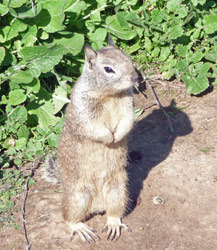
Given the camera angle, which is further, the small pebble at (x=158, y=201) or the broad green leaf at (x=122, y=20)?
the broad green leaf at (x=122, y=20)

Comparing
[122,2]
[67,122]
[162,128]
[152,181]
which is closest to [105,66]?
[67,122]

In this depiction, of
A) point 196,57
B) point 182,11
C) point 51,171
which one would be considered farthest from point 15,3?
point 196,57

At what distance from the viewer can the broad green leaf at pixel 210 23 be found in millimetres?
6070

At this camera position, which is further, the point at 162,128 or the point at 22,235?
the point at 162,128

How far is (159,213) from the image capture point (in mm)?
4504

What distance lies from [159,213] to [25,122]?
2.18 meters

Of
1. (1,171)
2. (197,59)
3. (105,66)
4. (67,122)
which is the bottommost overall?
(1,171)

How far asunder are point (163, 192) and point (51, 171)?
4.23ft

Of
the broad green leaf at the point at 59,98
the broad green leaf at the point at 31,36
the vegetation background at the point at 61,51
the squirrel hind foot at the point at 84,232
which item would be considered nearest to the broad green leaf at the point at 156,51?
the vegetation background at the point at 61,51

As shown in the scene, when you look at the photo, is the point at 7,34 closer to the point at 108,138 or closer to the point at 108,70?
the point at 108,70

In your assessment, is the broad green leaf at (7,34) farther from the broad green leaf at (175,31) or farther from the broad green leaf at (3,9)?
the broad green leaf at (175,31)

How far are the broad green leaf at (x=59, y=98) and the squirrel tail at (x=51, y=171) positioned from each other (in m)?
0.86

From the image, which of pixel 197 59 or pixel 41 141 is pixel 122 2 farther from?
pixel 41 141

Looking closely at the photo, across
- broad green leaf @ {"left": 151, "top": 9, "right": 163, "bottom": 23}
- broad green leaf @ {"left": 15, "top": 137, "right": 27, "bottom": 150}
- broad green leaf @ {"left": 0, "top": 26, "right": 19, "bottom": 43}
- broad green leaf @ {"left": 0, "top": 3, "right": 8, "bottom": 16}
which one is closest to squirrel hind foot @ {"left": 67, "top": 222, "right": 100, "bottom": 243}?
broad green leaf @ {"left": 15, "top": 137, "right": 27, "bottom": 150}
